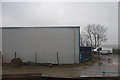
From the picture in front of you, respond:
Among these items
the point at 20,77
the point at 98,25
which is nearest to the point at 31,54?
the point at 20,77

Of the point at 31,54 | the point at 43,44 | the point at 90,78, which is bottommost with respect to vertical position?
the point at 90,78

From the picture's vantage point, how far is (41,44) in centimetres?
1680

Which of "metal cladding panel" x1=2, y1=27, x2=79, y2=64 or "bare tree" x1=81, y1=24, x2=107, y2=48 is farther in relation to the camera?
"bare tree" x1=81, y1=24, x2=107, y2=48

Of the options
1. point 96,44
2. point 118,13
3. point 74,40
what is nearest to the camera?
point 74,40

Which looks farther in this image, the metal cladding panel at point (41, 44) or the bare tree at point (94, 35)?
the bare tree at point (94, 35)

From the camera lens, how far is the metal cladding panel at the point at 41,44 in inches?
647

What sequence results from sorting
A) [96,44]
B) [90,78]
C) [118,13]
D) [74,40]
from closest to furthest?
[90,78] < [74,40] < [118,13] < [96,44]

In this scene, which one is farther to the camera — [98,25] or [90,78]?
[98,25]

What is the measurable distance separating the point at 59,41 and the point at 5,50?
19.4 ft

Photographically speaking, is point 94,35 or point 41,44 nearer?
point 41,44

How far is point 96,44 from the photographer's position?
4225cm

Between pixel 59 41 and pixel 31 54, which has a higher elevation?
pixel 59 41

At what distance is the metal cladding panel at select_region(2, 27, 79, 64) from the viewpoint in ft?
53.9

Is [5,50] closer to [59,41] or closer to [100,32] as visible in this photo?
[59,41]
